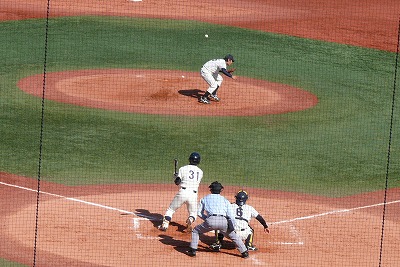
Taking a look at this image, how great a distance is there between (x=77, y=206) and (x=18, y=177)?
2.72 meters

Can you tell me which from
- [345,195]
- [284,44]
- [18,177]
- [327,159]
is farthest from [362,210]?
[284,44]

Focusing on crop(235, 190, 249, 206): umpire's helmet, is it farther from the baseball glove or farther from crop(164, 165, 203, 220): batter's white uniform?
the baseball glove

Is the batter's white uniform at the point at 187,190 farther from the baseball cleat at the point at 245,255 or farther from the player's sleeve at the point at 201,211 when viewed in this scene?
the baseball cleat at the point at 245,255

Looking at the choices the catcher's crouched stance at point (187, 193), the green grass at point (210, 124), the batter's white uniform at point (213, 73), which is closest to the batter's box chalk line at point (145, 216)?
the catcher's crouched stance at point (187, 193)

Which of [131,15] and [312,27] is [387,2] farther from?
[131,15]

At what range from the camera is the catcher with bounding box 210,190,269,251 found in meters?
18.0

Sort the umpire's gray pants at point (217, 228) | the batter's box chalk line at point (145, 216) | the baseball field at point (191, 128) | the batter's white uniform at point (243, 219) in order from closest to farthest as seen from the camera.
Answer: the umpire's gray pants at point (217, 228) < the batter's white uniform at point (243, 219) < the baseball field at point (191, 128) < the batter's box chalk line at point (145, 216)

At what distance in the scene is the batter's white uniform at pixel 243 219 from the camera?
58.9 feet

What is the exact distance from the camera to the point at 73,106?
28.6m

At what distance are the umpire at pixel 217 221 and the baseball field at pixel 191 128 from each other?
285mm

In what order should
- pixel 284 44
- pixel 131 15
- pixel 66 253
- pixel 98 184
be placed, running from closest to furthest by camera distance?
pixel 66 253, pixel 98 184, pixel 284 44, pixel 131 15

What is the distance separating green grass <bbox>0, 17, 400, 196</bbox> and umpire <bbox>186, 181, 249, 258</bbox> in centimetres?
536

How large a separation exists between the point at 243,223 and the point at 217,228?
0.77 meters

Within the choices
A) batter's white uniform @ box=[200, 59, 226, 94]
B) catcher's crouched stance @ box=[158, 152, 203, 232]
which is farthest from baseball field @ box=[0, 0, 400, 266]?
batter's white uniform @ box=[200, 59, 226, 94]
